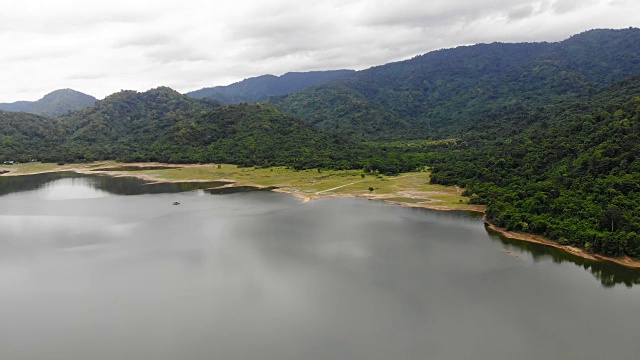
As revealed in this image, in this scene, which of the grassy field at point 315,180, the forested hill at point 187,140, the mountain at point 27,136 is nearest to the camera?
the grassy field at point 315,180

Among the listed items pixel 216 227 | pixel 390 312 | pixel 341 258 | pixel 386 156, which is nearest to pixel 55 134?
pixel 386 156

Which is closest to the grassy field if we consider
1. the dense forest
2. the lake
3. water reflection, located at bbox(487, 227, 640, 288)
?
the dense forest

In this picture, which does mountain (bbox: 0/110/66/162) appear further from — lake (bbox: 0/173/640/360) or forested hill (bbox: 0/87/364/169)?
lake (bbox: 0/173/640/360)

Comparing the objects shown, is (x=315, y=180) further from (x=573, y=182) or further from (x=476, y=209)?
(x=573, y=182)

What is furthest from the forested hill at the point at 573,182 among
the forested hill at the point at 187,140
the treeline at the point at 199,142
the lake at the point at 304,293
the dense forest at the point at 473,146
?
the forested hill at the point at 187,140

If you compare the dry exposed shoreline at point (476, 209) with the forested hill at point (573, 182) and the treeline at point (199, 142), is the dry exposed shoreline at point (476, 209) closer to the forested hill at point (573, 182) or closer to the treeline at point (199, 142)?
the forested hill at point (573, 182)

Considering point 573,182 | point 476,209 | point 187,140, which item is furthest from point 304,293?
point 187,140
